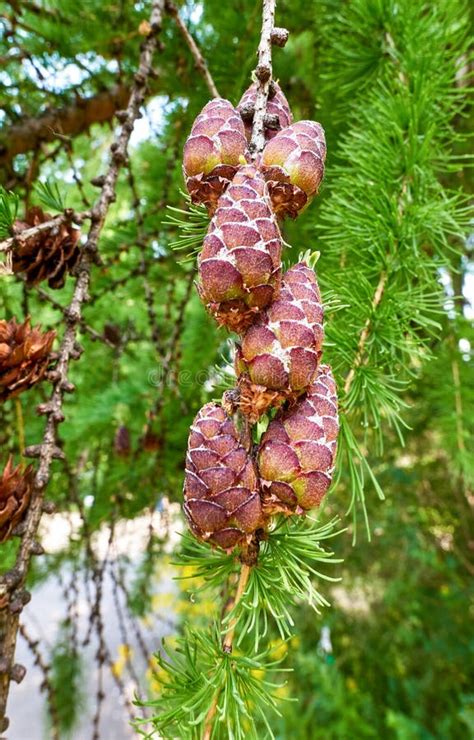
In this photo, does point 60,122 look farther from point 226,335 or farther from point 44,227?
point 44,227

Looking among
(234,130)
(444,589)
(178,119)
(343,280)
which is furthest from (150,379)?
(444,589)

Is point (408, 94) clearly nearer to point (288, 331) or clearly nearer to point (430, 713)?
point (288, 331)

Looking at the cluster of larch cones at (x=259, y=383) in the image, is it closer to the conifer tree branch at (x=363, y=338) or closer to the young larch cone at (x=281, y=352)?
the young larch cone at (x=281, y=352)

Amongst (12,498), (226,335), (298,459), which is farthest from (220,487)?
(226,335)

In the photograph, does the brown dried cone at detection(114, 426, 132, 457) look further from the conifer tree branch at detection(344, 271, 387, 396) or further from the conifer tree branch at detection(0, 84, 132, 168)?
the conifer tree branch at detection(344, 271, 387, 396)

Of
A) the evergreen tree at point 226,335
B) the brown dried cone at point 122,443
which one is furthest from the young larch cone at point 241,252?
the brown dried cone at point 122,443

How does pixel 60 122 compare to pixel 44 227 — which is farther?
pixel 60 122

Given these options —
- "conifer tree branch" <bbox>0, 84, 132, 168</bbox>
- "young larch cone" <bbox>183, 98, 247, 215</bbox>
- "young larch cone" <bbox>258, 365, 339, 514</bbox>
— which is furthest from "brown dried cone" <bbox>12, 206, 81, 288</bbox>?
"conifer tree branch" <bbox>0, 84, 132, 168</bbox>
